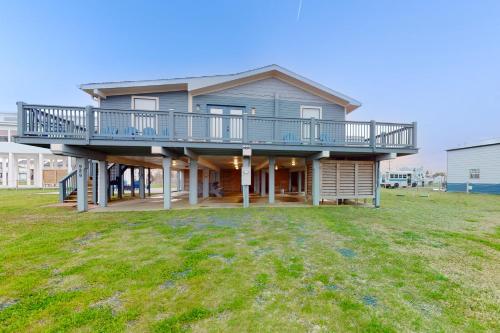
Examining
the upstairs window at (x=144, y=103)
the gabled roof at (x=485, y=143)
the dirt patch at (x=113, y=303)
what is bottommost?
the dirt patch at (x=113, y=303)

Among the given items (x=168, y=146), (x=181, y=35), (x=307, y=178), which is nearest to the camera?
(x=168, y=146)

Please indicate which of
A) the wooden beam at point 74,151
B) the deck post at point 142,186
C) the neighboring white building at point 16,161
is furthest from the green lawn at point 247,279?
the neighboring white building at point 16,161

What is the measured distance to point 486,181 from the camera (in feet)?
67.4

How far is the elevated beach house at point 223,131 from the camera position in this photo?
8273mm

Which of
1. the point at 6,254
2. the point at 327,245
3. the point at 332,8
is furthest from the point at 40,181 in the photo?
the point at 332,8

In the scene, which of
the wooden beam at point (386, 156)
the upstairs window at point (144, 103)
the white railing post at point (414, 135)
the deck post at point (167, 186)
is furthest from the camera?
the upstairs window at point (144, 103)

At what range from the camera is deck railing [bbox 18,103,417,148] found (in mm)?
7918

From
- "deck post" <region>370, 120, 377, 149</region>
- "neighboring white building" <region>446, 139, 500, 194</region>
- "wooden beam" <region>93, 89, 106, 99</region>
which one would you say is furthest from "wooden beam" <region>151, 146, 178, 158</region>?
"neighboring white building" <region>446, 139, 500, 194</region>

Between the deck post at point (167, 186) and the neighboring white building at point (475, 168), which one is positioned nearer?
the deck post at point (167, 186)

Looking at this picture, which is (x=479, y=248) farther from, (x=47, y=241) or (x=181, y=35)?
(x=181, y=35)

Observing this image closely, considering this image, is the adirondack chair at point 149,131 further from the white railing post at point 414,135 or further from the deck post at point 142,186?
the white railing post at point 414,135

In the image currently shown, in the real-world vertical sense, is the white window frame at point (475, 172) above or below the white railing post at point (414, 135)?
below

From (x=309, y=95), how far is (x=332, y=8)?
1252 centimetres

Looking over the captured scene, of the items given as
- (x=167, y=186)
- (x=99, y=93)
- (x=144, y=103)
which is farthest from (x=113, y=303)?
(x=99, y=93)
